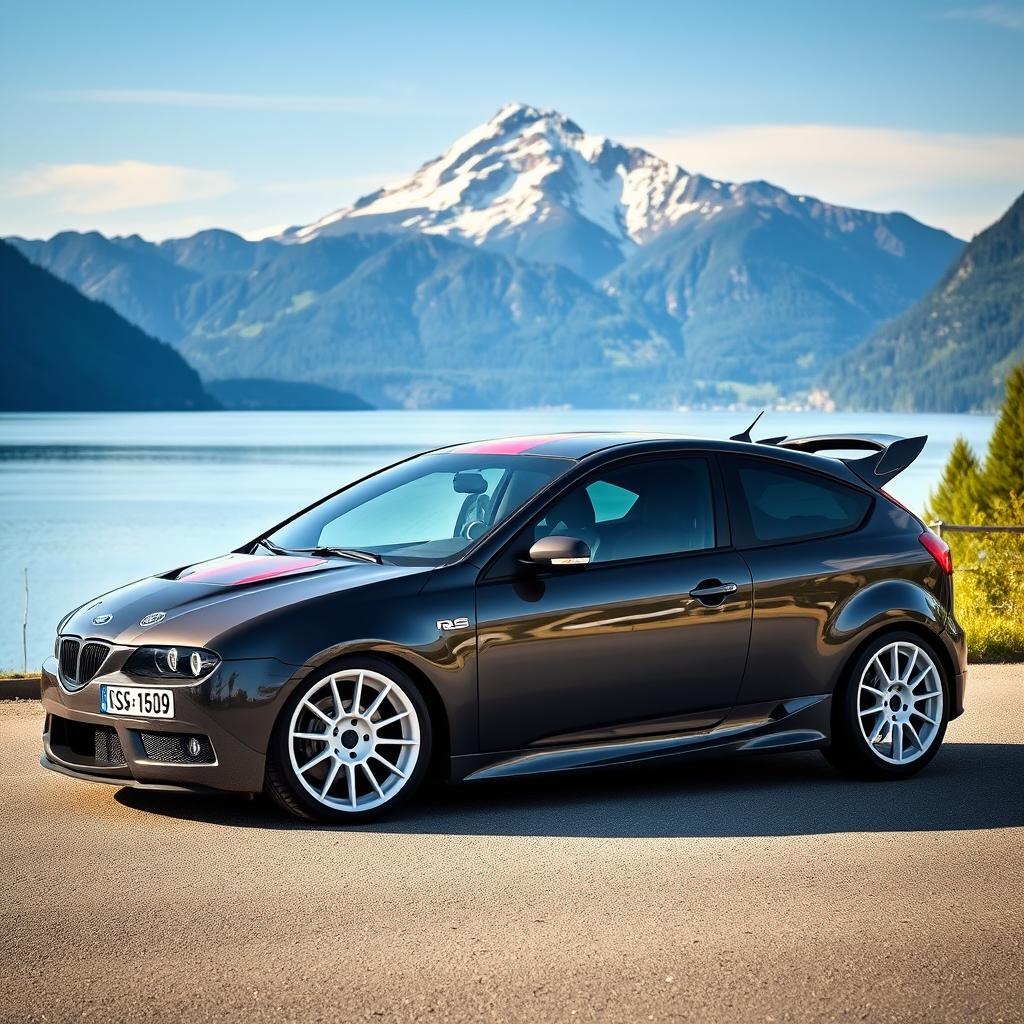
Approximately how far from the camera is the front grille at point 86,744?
6.69m

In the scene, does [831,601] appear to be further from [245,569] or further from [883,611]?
[245,569]

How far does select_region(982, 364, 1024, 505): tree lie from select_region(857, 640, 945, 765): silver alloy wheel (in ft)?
99.1

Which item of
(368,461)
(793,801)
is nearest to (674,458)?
(793,801)

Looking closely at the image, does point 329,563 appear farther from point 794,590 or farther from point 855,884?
point 855,884

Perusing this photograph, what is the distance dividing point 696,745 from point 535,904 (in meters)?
1.89

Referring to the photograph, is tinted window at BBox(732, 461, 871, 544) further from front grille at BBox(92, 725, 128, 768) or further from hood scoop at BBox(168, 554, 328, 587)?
front grille at BBox(92, 725, 128, 768)

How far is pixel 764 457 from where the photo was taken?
7883 mm

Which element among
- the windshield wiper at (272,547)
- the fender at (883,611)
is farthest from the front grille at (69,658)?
the fender at (883,611)

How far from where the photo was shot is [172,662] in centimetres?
653

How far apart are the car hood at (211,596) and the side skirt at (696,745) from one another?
0.85 m

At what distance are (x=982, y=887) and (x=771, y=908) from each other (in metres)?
0.83

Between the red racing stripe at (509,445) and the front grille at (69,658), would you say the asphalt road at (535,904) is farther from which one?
the red racing stripe at (509,445)

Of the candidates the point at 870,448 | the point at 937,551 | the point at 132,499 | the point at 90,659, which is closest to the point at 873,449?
the point at 870,448

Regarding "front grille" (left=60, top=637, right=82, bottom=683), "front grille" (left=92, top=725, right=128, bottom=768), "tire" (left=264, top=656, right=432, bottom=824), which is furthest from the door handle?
"front grille" (left=60, top=637, right=82, bottom=683)
